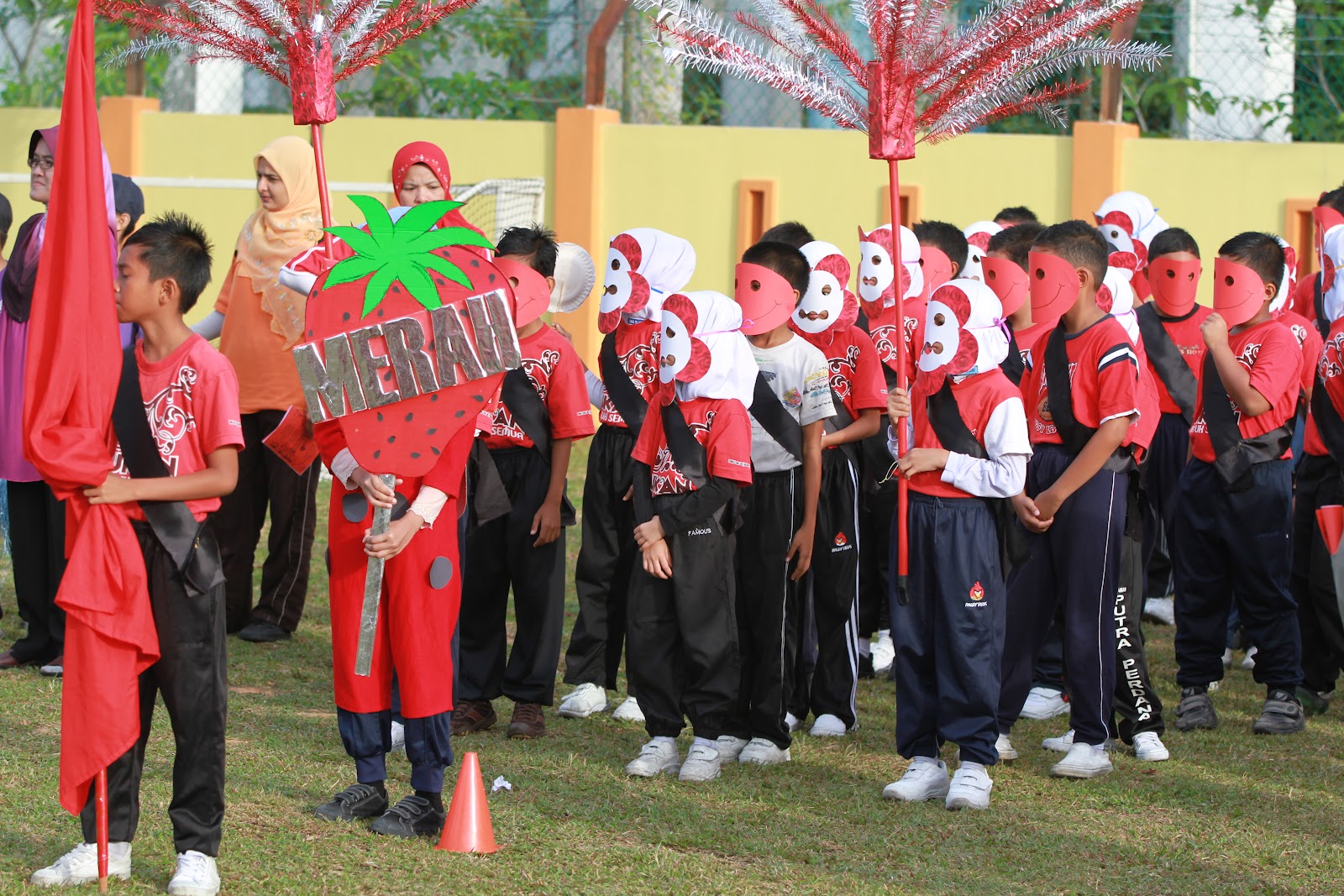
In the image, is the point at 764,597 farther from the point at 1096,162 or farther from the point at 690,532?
the point at 1096,162

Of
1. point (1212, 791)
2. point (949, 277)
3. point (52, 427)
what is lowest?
point (1212, 791)

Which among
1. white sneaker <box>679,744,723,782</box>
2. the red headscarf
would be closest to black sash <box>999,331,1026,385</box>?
white sneaker <box>679,744,723,782</box>

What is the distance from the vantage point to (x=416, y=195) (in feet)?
18.4

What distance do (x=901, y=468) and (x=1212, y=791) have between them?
145 centimetres

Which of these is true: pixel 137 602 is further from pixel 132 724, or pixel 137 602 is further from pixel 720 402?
pixel 720 402

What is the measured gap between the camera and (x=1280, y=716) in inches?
238

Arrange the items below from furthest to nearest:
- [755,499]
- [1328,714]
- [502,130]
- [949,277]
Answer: [502,130] < [949,277] < [1328,714] < [755,499]

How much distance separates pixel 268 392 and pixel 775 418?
2505 mm

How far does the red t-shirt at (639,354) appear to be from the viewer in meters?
5.79

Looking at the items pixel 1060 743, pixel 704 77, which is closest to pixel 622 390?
pixel 1060 743

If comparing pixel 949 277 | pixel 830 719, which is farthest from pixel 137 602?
pixel 949 277

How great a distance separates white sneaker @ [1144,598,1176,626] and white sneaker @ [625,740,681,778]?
3196 millimetres

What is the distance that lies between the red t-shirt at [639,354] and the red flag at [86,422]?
2.19m

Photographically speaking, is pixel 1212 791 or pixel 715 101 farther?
pixel 715 101
